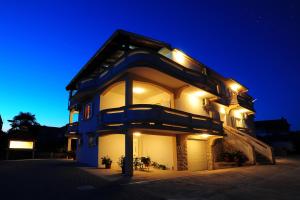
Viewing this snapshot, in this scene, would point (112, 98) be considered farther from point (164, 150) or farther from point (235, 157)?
point (235, 157)

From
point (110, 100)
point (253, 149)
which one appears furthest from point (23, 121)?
point (253, 149)

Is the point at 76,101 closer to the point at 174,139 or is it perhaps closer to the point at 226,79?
the point at 174,139

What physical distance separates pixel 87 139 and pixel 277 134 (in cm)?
5458

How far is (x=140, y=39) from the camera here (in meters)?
17.2

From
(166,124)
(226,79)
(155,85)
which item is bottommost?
(166,124)

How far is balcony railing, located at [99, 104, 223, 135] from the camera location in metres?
13.2

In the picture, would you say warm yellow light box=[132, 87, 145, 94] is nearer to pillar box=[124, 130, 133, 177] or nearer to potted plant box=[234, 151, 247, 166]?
pillar box=[124, 130, 133, 177]

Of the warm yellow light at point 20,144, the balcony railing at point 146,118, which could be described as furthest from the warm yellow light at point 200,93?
the warm yellow light at point 20,144

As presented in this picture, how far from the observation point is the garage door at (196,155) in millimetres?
17938

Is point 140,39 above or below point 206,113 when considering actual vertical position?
above

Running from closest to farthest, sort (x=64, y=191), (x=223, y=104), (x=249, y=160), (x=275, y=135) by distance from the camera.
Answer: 1. (x=64, y=191)
2. (x=249, y=160)
3. (x=223, y=104)
4. (x=275, y=135)

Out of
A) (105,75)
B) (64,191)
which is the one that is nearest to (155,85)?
(105,75)

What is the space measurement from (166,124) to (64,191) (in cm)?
779

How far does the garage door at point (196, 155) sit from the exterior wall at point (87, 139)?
8.32 m
